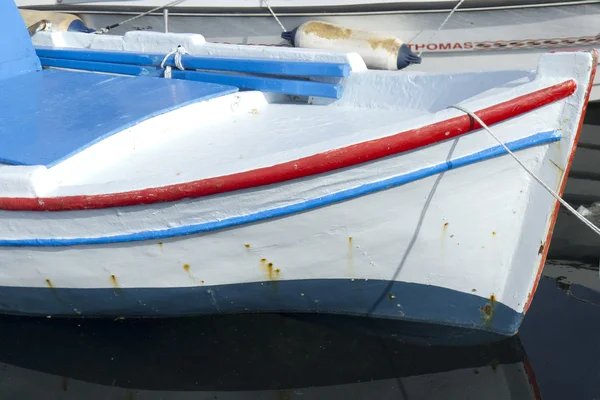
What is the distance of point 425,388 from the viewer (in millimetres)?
3941

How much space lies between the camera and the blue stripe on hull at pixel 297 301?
405 cm

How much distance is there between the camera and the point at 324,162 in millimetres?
3488

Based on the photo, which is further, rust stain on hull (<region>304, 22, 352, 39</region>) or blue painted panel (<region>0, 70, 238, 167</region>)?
rust stain on hull (<region>304, 22, 352, 39</region>)

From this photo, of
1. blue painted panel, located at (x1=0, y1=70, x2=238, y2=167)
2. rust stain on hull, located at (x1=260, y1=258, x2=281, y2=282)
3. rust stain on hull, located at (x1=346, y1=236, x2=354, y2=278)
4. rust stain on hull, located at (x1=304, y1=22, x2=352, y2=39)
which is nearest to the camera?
rust stain on hull, located at (x1=346, y1=236, x2=354, y2=278)

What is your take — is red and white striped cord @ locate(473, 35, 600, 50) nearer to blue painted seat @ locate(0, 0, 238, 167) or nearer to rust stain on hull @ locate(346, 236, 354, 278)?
blue painted seat @ locate(0, 0, 238, 167)

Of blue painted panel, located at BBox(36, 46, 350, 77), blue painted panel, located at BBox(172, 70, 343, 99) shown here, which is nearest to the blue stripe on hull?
blue painted panel, located at BBox(172, 70, 343, 99)

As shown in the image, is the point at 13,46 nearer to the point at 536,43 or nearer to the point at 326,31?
the point at 326,31

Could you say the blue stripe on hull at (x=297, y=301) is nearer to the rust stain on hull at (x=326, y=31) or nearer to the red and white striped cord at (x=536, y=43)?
the rust stain on hull at (x=326, y=31)

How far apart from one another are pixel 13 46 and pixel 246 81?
6.01 feet

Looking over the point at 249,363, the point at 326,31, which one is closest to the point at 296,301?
the point at 249,363

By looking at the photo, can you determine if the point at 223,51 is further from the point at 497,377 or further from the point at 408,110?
the point at 497,377

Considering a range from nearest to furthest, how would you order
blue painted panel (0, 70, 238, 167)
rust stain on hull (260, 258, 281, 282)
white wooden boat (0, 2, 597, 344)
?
white wooden boat (0, 2, 597, 344) → rust stain on hull (260, 258, 281, 282) → blue painted panel (0, 70, 238, 167)

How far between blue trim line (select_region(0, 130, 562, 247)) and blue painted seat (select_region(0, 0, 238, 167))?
18.0 inches

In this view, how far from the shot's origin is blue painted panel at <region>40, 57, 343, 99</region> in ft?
15.6
